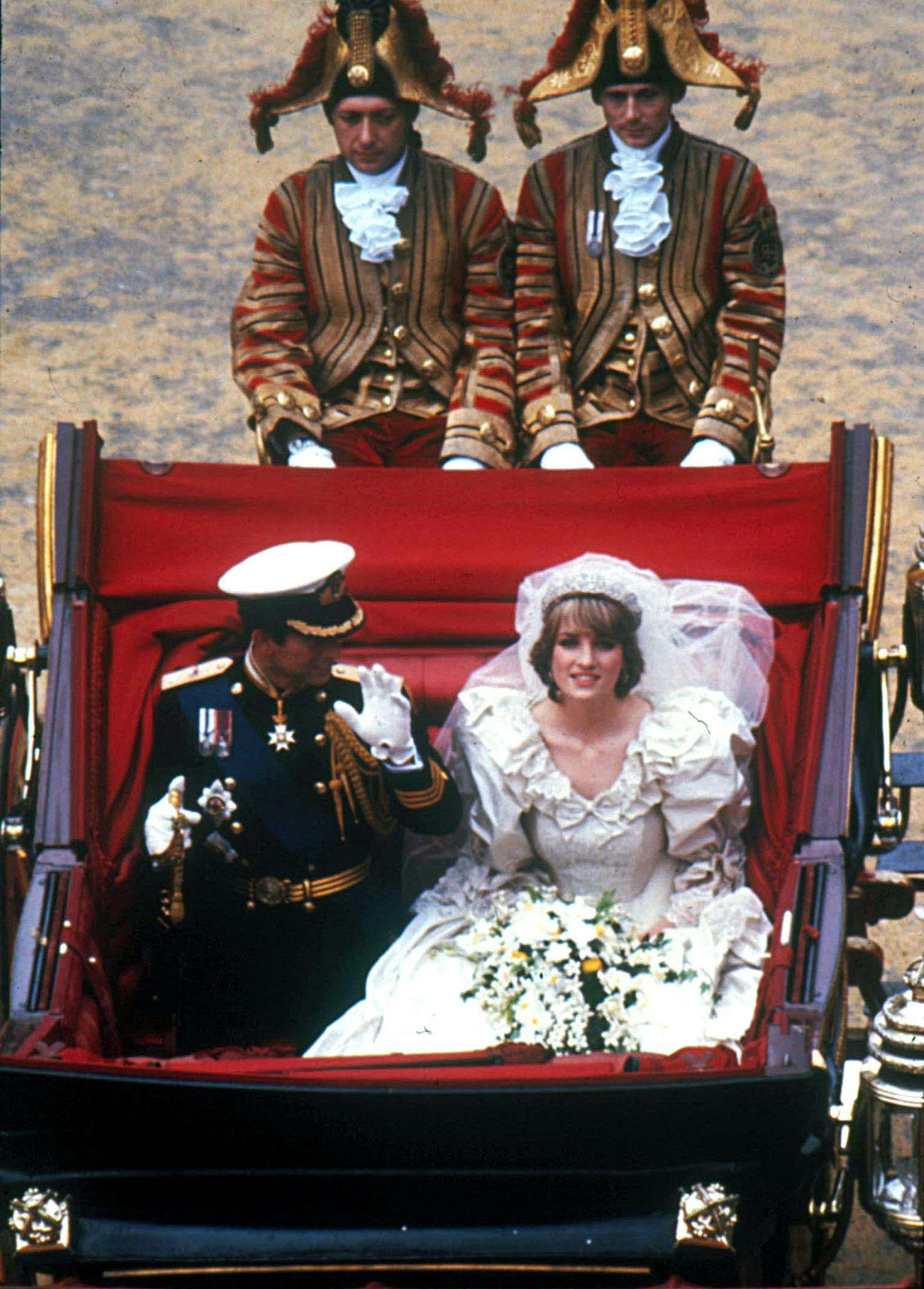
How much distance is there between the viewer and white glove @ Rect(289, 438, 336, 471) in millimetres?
6438

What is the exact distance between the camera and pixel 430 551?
5.91 metres

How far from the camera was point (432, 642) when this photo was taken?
229 inches

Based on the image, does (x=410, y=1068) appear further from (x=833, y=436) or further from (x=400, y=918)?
(x=833, y=436)

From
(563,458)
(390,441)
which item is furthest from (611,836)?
(390,441)

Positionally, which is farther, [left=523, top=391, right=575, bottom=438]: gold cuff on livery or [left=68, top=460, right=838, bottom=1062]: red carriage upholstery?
[left=523, top=391, right=575, bottom=438]: gold cuff on livery

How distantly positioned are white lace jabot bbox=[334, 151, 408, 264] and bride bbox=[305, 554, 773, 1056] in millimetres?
1205

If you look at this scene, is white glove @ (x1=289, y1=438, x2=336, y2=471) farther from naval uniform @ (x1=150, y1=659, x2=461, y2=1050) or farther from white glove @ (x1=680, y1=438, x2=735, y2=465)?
naval uniform @ (x1=150, y1=659, x2=461, y2=1050)

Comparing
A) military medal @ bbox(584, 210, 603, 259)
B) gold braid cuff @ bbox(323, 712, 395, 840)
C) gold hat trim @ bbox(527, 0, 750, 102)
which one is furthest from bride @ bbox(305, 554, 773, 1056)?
gold hat trim @ bbox(527, 0, 750, 102)

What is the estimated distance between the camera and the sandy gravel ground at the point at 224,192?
9.29 meters

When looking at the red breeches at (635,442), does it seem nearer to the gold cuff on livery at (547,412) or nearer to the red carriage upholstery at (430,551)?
the gold cuff on livery at (547,412)

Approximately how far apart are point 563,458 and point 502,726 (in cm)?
96

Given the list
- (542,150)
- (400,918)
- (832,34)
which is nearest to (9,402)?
(542,150)

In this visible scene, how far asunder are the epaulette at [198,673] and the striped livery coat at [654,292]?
1173mm

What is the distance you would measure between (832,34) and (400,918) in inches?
251
